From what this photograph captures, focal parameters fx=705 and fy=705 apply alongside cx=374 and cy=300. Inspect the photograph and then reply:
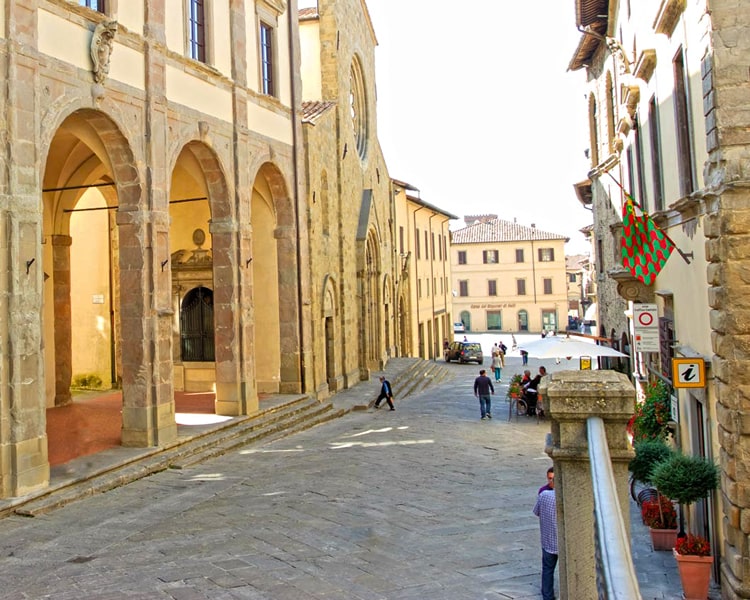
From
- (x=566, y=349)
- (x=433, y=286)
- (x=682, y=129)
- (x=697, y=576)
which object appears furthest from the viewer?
(x=433, y=286)

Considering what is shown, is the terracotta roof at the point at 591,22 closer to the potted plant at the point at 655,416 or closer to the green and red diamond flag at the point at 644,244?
the green and red diamond flag at the point at 644,244

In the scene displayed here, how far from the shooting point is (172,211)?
19312mm

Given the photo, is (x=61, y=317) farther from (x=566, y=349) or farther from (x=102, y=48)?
(x=566, y=349)

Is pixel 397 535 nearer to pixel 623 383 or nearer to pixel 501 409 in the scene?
pixel 623 383

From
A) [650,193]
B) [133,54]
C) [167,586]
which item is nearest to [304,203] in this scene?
[133,54]

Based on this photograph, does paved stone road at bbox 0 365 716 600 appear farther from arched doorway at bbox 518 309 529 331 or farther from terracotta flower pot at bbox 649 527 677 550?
arched doorway at bbox 518 309 529 331

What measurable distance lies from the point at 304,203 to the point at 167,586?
13592 mm

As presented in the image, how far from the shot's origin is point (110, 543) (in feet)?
25.9

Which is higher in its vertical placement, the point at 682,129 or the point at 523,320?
the point at 682,129

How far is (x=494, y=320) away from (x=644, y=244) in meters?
58.7

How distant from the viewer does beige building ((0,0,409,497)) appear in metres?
9.61

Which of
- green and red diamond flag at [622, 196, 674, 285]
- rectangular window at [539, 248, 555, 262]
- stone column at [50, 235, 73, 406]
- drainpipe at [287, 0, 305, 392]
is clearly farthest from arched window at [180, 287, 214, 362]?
rectangular window at [539, 248, 555, 262]

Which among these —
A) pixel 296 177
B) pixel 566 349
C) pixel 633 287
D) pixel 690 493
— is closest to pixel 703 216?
pixel 690 493

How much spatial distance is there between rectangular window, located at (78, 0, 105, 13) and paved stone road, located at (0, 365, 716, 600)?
762 centimetres
